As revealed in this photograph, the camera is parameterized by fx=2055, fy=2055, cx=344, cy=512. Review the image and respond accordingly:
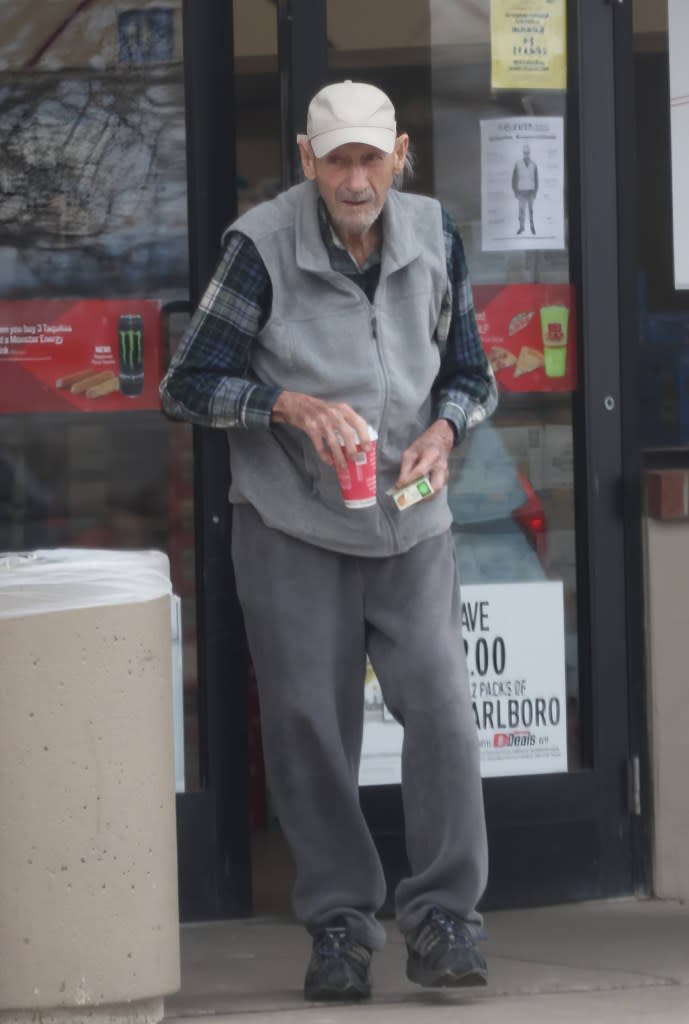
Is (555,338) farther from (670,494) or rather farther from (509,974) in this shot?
(509,974)

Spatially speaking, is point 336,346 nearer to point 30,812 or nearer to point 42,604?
point 42,604

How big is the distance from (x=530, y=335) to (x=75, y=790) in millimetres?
1962

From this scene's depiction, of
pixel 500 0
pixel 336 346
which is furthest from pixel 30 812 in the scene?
pixel 500 0

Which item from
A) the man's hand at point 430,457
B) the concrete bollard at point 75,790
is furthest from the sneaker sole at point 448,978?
the man's hand at point 430,457

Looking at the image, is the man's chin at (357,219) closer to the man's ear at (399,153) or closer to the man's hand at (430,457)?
the man's ear at (399,153)

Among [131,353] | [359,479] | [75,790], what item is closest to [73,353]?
[131,353]

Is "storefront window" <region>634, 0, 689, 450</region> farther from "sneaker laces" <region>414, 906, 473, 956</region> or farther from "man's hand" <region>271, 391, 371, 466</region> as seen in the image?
"sneaker laces" <region>414, 906, 473, 956</region>

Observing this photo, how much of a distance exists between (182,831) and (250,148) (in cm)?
213

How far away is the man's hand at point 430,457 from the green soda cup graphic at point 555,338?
111 cm

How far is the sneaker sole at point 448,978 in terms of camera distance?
4090mm

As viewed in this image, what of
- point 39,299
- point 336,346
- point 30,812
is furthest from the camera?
point 39,299

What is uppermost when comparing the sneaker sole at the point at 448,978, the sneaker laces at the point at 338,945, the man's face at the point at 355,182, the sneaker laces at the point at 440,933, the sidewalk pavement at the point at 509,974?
the man's face at the point at 355,182

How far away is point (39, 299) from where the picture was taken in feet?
16.3

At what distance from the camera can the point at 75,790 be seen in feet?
12.7
